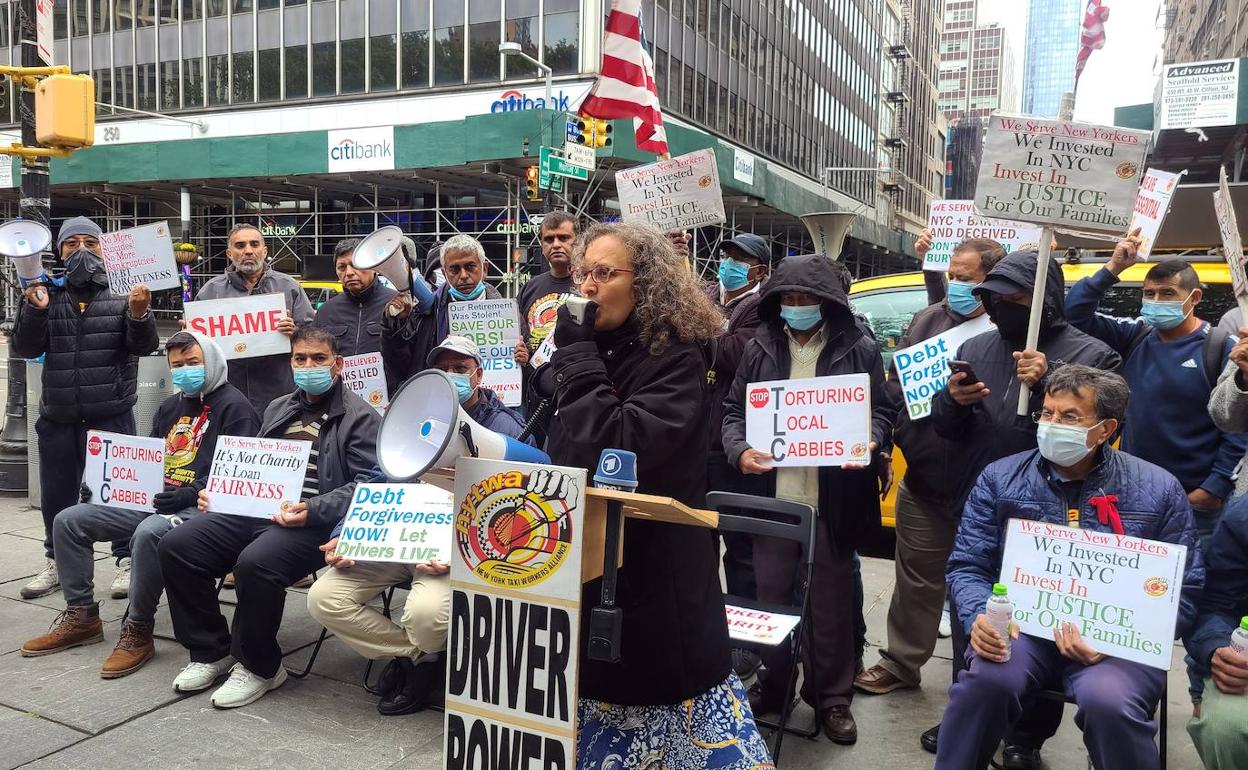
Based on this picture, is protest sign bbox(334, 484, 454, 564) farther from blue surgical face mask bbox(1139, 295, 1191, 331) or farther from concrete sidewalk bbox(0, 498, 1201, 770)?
blue surgical face mask bbox(1139, 295, 1191, 331)

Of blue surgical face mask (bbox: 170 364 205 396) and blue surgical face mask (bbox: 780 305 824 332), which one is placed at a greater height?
blue surgical face mask (bbox: 780 305 824 332)

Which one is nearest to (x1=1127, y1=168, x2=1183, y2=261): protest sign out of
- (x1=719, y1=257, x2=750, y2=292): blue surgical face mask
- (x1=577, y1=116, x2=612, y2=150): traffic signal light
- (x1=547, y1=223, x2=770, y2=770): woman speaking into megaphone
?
(x1=719, y1=257, x2=750, y2=292): blue surgical face mask

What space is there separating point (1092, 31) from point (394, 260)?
433 centimetres

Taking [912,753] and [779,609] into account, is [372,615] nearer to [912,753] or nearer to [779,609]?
[779,609]

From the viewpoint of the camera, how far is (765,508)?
3867mm

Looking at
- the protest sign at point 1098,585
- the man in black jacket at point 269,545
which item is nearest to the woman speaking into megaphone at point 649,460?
the protest sign at point 1098,585

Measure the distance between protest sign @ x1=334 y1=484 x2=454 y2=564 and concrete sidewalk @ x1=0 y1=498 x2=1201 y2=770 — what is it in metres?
0.74

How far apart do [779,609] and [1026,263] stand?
1780 mm

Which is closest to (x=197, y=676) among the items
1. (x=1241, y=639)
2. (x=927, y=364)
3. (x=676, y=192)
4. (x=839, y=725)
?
(x=839, y=725)

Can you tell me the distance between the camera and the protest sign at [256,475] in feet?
14.3

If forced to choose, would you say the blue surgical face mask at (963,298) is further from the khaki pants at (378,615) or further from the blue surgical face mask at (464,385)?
the khaki pants at (378,615)

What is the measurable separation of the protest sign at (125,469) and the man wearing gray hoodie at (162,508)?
74 millimetres

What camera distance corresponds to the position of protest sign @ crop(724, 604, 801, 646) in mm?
3500

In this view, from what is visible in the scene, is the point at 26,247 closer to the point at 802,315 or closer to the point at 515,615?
the point at 802,315
